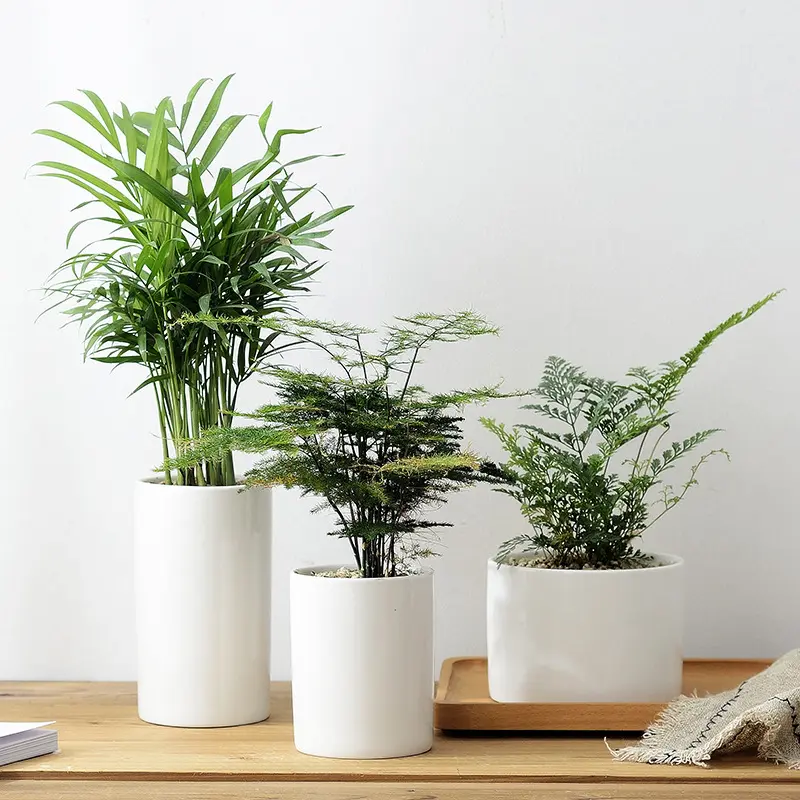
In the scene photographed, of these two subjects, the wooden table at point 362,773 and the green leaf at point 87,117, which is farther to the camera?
the green leaf at point 87,117

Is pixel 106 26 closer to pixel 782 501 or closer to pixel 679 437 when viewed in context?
pixel 679 437

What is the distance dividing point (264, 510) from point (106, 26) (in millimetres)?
685

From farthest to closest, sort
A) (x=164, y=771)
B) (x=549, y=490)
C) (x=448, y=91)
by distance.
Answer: (x=448, y=91) → (x=549, y=490) → (x=164, y=771)

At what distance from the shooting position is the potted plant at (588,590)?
1084 mm

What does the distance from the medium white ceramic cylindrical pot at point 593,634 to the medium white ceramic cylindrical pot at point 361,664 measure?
5.3 inches

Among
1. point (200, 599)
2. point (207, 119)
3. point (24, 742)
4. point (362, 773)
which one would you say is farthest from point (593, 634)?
point (207, 119)

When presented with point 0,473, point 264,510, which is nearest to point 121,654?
point 0,473

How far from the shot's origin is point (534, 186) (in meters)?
1.35

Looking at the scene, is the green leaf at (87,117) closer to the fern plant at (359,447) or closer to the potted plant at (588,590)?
the fern plant at (359,447)

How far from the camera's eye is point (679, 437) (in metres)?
1.35

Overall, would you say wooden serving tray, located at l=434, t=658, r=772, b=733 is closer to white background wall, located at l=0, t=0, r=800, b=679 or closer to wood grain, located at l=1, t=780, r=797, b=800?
wood grain, located at l=1, t=780, r=797, b=800

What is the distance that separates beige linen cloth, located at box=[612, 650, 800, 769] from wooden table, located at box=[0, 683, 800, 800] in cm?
2

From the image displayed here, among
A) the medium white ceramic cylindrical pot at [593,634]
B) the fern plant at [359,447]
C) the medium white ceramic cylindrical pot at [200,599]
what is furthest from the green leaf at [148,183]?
the medium white ceramic cylindrical pot at [593,634]

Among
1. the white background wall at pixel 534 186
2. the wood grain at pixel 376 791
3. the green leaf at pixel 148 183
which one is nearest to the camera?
the wood grain at pixel 376 791
